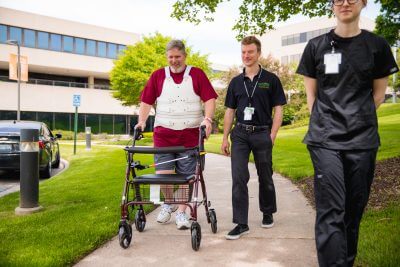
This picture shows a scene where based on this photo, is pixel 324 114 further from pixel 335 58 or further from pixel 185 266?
pixel 185 266

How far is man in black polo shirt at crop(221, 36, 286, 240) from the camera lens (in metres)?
4.76

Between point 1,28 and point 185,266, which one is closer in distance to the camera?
point 185,266

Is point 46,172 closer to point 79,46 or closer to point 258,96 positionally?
point 258,96

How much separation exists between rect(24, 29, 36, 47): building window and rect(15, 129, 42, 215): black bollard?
35851 millimetres

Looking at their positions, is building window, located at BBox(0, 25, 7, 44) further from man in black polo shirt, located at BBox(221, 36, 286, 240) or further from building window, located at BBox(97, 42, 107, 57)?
man in black polo shirt, located at BBox(221, 36, 286, 240)

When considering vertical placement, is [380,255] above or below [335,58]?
below

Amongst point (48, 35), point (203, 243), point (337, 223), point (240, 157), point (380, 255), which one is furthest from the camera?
point (48, 35)

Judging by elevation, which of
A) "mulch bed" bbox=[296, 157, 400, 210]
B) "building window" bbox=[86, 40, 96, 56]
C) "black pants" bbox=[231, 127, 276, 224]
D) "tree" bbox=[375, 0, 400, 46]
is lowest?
"mulch bed" bbox=[296, 157, 400, 210]

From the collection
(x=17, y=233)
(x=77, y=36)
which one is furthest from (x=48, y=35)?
(x=17, y=233)

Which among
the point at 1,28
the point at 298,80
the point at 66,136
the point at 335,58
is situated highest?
the point at 1,28

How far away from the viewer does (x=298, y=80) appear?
4253cm

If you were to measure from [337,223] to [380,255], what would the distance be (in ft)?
3.40

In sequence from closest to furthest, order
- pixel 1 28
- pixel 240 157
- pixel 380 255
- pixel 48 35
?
1. pixel 380 255
2. pixel 240 157
3. pixel 1 28
4. pixel 48 35

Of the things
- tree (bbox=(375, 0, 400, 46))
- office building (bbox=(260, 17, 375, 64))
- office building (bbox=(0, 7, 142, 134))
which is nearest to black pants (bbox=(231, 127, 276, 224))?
tree (bbox=(375, 0, 400, 46))
